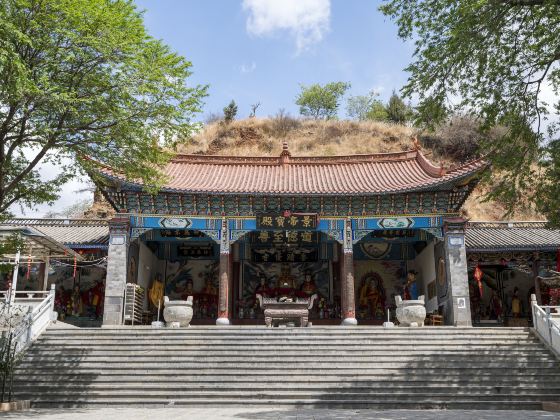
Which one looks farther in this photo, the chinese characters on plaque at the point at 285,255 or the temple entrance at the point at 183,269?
the chinese characters on plaque at the point at 285,255

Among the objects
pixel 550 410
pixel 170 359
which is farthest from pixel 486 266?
pixel 170 359

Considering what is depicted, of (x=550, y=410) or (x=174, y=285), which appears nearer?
(x=550, y=410)

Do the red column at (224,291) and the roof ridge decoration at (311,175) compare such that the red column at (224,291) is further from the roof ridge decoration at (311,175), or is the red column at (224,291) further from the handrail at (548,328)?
the handrail at (548,328)

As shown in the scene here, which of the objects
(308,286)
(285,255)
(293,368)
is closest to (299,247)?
(285,255)

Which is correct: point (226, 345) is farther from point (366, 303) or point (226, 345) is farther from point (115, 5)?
point (366, 303)

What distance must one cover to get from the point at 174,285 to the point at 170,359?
9250 mm

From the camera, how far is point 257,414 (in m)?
9.00

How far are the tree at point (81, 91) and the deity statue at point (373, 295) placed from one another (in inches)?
469

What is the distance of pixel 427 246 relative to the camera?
63.7 ft

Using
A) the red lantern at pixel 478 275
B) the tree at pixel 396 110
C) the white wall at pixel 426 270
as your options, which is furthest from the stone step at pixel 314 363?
the tree at pixel 396 110

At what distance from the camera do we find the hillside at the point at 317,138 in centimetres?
3812

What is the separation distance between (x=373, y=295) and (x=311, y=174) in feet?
16.6

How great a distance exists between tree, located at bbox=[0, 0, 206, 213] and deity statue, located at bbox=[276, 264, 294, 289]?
34.9ft

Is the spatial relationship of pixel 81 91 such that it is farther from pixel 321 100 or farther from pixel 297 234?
pixel 321 100
